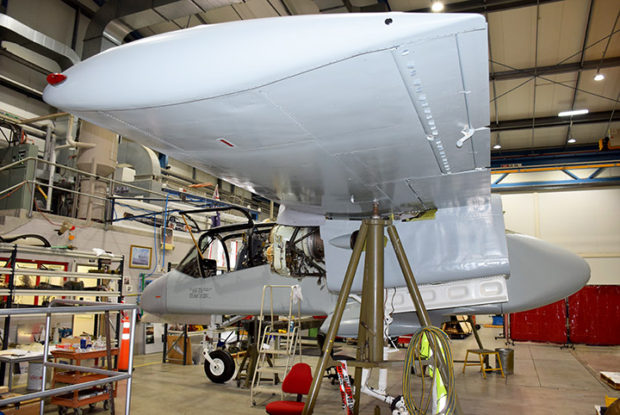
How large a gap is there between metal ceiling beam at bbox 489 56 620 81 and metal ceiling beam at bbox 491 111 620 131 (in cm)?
368

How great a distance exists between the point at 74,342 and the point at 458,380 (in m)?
6.84

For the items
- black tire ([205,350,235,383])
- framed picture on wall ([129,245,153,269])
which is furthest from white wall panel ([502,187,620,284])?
black tire ([205,350,235,383])

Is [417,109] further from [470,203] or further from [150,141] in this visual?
[470,203]

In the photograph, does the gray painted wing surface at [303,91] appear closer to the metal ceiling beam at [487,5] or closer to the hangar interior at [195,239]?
the hangar interior at [195,239]

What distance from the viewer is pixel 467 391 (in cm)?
718

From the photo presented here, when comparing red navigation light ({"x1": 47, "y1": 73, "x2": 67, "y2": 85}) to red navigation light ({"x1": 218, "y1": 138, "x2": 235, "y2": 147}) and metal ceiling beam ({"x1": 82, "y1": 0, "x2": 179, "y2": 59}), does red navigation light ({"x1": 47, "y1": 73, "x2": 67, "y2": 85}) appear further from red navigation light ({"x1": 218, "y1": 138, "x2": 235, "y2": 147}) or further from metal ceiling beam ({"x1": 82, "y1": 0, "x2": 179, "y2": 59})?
metal ceiling beam ({"x1": 82, "y1": 0, "x2": 179, "y2": 59})

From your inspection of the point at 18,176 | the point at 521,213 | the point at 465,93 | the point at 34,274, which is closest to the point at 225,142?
the point at 465,93

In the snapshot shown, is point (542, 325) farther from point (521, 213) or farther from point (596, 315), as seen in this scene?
point (521, 213)

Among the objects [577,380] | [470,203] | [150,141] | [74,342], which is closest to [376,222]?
[470,203]

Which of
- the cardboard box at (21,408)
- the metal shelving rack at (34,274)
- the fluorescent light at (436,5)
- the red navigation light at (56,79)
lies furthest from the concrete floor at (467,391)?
the fluorescent light at (436,5)

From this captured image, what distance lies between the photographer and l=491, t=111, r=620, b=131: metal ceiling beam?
15.3 meters

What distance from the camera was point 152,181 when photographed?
11594 millimetres

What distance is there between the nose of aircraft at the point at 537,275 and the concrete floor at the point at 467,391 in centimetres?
208

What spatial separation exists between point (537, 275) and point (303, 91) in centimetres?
410
